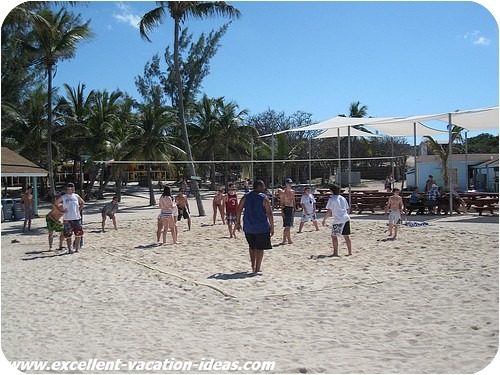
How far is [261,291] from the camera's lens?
5.79 m

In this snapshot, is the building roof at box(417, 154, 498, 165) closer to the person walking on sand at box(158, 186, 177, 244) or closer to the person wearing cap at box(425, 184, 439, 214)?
the person wearing cap at box(425, 184, 439, 214)

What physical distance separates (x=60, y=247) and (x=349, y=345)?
6.86m

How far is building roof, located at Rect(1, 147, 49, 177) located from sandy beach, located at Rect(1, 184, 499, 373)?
290 inches

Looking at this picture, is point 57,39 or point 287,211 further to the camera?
point 57,39

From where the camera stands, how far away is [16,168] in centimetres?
1662

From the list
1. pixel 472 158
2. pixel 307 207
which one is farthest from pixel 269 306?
pixel 472 158

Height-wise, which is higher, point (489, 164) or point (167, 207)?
point (489, 164)

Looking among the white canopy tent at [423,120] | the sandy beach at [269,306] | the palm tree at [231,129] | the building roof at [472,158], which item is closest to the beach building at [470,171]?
the building roof at [472,158]

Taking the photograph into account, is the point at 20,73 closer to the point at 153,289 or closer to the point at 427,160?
the point at 153,289

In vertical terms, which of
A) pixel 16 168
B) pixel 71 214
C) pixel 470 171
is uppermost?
pixel 16 168

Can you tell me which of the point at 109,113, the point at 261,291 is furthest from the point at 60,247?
the point at 109,113

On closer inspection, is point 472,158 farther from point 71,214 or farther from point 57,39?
point 71,214

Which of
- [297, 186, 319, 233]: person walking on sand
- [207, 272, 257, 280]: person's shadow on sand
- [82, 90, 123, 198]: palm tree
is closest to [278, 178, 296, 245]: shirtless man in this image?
[297, 186, 319, 233]: person walking on sand

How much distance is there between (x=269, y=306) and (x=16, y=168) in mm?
14136
